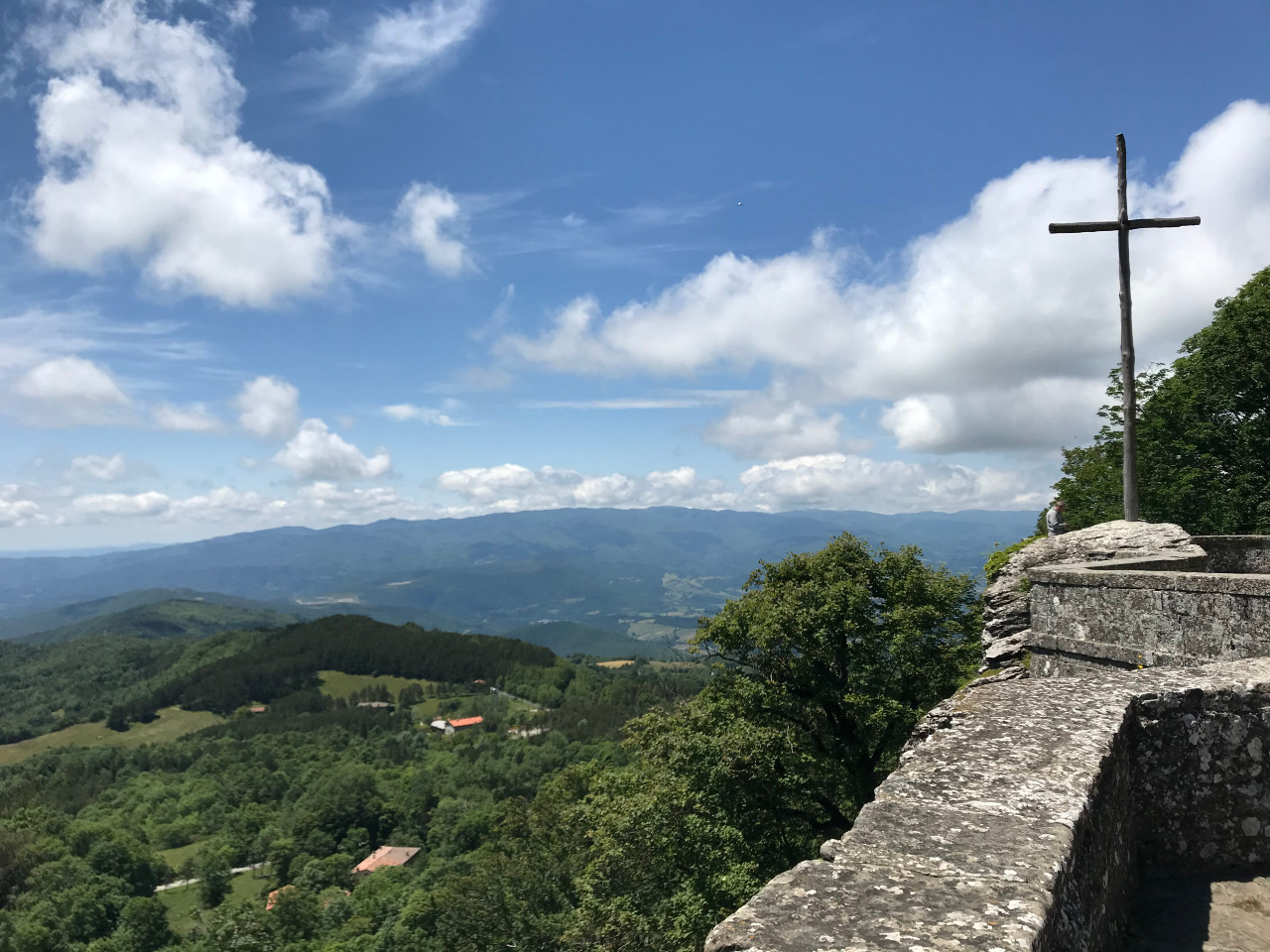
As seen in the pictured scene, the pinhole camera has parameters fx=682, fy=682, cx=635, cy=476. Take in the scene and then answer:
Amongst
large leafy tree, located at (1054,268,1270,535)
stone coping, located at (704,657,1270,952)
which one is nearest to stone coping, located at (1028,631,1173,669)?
stone coping, located at (704,657,1270,952)

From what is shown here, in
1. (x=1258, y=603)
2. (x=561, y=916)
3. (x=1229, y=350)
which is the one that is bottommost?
(x=561, y=916)

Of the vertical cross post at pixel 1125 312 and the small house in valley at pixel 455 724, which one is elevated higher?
the vertical cross post at pixel 1125 312

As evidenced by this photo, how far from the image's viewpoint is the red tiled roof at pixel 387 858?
109m

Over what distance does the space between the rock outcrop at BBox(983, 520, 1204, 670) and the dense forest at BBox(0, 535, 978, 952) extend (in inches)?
256

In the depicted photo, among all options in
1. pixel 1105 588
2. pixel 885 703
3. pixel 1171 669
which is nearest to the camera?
pixel 1171 669

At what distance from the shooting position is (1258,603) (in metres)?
7.16

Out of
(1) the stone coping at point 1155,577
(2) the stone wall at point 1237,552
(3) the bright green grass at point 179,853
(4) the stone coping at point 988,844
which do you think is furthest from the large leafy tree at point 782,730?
(3) the bright green grass at point 179,853

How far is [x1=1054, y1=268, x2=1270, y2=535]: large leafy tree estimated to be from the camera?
22.6m

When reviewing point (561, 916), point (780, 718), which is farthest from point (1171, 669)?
point (561, 916)

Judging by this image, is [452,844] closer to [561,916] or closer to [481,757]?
[481,757]

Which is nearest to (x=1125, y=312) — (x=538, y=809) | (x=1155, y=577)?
(x=1155, y=577)

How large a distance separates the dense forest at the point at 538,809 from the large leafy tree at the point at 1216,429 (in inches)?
372

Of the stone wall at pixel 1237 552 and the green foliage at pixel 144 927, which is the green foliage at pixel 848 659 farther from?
the green foliage at pixel 144 927

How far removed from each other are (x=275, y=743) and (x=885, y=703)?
200m
